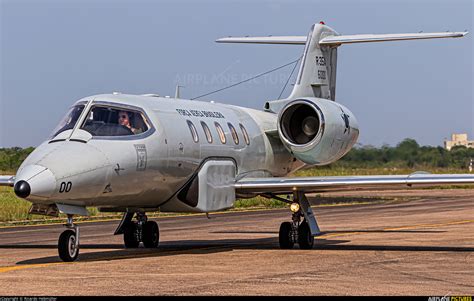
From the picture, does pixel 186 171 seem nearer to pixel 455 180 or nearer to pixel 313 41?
pixel 455 180

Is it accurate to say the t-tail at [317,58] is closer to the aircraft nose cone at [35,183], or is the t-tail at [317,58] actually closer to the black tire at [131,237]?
the black tire at [131,237]

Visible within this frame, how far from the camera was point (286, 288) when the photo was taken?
44.4 ft

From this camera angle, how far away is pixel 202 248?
69.7ft

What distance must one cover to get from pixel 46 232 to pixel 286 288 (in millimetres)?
14120

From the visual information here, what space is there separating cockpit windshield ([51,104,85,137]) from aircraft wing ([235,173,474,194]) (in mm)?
4563

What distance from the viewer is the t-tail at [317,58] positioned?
25.9 meters

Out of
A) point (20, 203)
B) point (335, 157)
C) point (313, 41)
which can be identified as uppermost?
point (313, 41)

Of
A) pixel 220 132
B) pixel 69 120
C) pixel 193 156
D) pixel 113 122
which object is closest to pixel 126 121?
pixel 113 122

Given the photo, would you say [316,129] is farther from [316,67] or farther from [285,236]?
[316,67]

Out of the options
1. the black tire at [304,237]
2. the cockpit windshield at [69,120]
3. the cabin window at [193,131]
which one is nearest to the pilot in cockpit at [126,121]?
the cockpit windshield at [69,120]

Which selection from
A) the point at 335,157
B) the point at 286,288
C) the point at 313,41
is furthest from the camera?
the point at 313,41

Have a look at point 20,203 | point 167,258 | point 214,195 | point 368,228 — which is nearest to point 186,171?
point 214,195

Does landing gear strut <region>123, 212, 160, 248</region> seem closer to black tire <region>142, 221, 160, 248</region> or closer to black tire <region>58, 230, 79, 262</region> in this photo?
black tire <region>142, 221, 160, 248</region>

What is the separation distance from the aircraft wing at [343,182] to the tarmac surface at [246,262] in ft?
4.03
